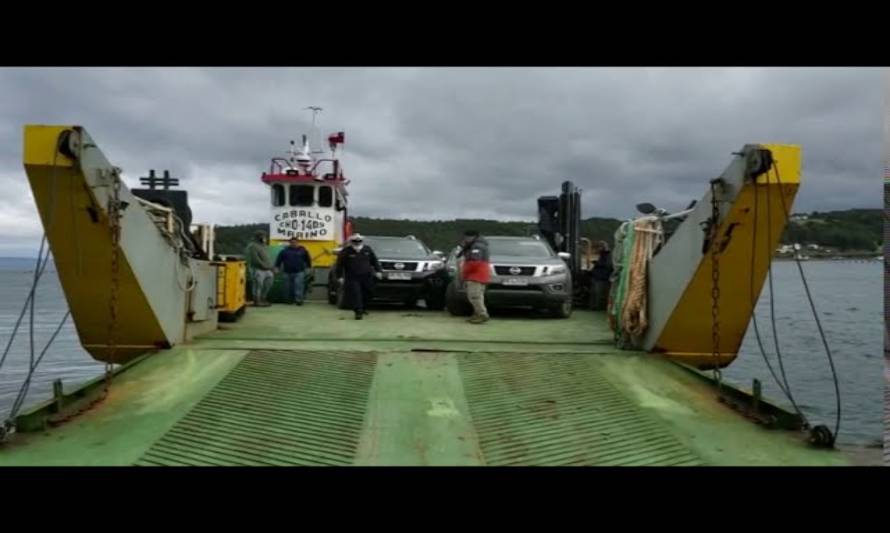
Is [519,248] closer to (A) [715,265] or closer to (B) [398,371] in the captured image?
(A) [715,265]

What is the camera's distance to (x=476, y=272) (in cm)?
1068

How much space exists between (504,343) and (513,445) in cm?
323

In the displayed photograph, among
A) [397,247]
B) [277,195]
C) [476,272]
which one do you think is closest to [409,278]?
[397,247]

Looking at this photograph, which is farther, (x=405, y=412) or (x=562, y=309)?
(x=562, y=309)

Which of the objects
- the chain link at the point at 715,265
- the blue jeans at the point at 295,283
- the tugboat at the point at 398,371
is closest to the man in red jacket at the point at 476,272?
the tugboat at the point at 398,371

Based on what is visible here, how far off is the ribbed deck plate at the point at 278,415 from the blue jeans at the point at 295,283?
23.8 ft

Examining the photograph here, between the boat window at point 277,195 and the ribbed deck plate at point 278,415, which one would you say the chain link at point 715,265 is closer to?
the ribbed deck plate at point 278,415

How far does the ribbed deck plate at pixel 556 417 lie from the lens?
200 inches

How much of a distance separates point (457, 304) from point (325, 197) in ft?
30.5

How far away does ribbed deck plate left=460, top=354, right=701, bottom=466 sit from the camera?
5.07 meters

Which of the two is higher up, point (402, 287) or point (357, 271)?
point (357, 271)

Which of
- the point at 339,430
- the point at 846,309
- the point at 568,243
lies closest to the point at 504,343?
the point at 339,430

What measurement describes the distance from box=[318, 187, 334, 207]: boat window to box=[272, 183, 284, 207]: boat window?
103 cm

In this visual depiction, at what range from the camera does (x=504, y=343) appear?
27.6 ft
